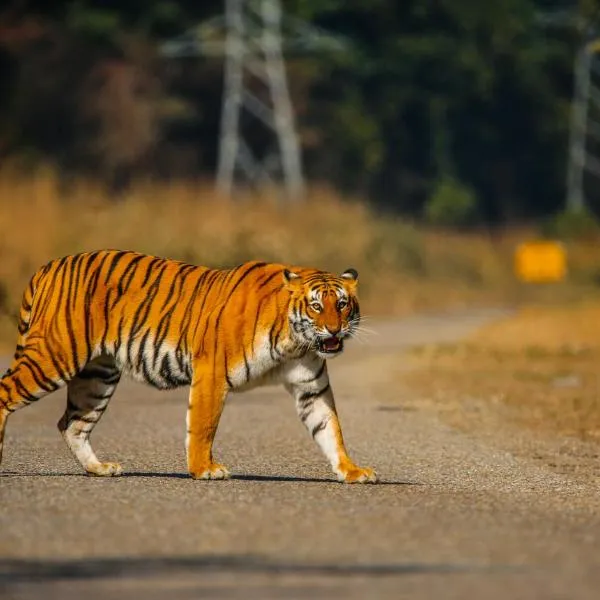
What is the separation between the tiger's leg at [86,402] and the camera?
12047 mm

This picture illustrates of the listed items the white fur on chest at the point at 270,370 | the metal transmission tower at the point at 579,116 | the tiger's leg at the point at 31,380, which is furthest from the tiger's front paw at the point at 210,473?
the metal transmission tower at the point at 579,116

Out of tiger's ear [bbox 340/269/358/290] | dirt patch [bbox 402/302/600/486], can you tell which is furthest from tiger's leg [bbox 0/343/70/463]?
dirt patch [bbox 402/302/600/486]

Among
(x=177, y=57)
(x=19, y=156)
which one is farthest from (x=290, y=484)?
(x=177, y=57)

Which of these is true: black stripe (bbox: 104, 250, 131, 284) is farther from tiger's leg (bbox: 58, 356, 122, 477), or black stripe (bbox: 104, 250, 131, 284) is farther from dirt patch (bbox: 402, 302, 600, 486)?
dirt patch (bbox: 402, 302, 600, 486)

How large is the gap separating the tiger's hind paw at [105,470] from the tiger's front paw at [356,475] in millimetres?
1313

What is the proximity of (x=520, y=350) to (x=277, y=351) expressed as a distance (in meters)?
14.7

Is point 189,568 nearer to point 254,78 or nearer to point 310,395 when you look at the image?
point 310,395

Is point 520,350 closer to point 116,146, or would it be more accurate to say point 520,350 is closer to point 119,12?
point 116,146


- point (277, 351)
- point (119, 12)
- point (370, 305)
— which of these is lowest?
point (370, 305)

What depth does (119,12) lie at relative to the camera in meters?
58.1

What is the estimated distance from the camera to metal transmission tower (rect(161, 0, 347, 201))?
54656 mm

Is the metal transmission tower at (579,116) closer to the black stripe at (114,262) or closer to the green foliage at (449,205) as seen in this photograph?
the green foliage at (449,205)

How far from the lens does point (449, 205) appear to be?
204ft

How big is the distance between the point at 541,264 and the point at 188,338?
1484 inches
